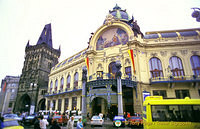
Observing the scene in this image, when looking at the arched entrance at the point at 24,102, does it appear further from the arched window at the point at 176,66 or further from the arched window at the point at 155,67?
the arched window at the point at 176,66

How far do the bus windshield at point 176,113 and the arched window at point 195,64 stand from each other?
14.8 metres

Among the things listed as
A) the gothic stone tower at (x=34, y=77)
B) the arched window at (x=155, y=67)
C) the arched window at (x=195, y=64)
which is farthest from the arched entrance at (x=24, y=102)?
the arched window at (x=195, y=64)

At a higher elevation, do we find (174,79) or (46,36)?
(46,36)

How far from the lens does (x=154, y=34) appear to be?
1024 inches

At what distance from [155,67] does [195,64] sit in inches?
256

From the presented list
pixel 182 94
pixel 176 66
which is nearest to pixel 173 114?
pixel 182 94

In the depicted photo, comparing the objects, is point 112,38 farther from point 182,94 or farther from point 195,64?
point 182,94

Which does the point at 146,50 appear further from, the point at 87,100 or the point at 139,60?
the point at 87,100

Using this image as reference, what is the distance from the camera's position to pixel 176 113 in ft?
32.0

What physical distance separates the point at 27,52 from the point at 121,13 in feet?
155

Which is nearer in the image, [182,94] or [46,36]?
[182,94]

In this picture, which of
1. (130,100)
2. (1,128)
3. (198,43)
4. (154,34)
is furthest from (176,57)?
(1,128)

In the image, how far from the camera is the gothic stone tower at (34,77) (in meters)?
46.7

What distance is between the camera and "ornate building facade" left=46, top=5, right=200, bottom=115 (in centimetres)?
2017
